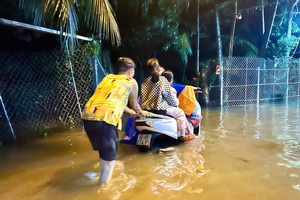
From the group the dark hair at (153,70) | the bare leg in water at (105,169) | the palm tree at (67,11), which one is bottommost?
the bare leg in water at (105,169)

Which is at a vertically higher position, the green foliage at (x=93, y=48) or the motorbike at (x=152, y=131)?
the green foliage at (x=93, y=48)

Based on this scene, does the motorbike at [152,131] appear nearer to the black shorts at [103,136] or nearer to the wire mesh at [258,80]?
the black shorts at [103,136]

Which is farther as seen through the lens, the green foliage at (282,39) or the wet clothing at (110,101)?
the green foliage at (282,39)

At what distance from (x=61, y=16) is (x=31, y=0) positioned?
90 cm

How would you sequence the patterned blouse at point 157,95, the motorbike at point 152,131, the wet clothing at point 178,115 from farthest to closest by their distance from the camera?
1. the wet clothing at point 178,115
2. the patterned blouse at point 157,95
3. the motorbike at point 152,131

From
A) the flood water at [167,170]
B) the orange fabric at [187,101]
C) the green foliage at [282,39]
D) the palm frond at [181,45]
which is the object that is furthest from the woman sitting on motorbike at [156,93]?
the green foliage at [282,39]

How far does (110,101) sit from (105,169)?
2.85 ft

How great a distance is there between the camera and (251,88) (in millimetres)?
11164

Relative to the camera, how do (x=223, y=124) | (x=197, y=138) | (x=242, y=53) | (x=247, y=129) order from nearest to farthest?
(x=197, y=138), (x=247, y=129), (x=223, y=124), (x=242, y=53)

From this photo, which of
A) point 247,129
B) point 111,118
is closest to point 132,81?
point 111,118

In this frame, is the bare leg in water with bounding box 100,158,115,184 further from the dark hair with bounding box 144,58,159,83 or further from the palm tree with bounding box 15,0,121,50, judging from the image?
the palm tree with bounding box 15,0,121,50

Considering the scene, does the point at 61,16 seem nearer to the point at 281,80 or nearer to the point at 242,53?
the point at 281,80

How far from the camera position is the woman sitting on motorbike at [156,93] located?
4184mm

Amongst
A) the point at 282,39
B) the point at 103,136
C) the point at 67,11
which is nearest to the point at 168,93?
the point at 103,136
